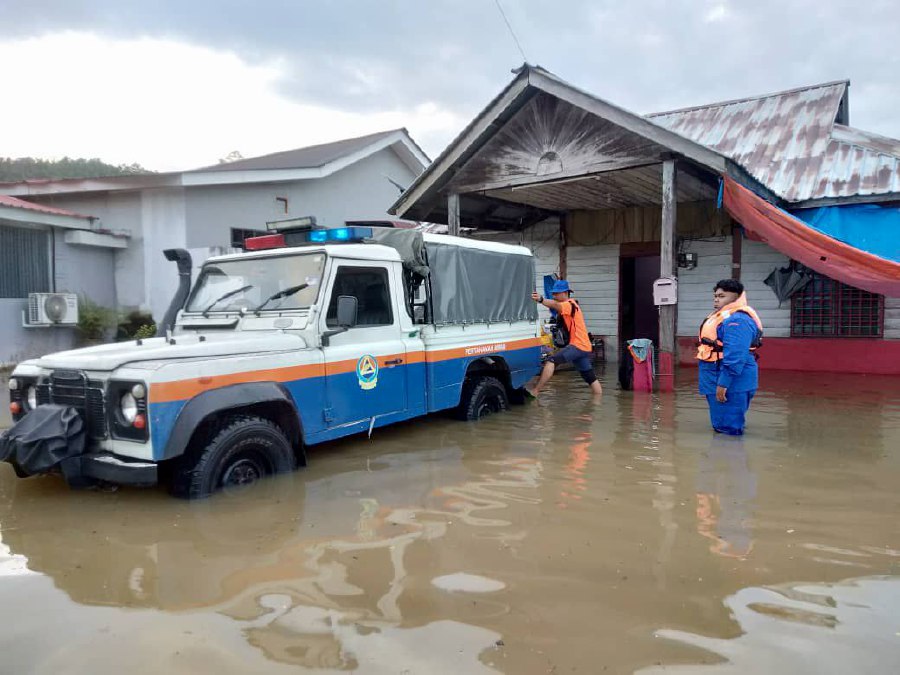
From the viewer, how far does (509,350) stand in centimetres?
743

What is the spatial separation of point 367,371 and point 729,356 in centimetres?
329

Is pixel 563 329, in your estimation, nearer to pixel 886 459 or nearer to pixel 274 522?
pixel 886 459

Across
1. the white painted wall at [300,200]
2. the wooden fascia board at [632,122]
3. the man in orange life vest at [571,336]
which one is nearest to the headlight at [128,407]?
the man in orange life vest at [571,336]

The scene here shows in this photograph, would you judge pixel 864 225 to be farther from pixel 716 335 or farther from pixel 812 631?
pixel 812 631

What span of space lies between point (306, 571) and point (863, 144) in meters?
11.8

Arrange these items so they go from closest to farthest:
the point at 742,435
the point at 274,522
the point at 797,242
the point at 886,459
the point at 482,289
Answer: the point at 274,522
the point at 886,459
the point at 742,435
the point at 482,289
the point at 797,242

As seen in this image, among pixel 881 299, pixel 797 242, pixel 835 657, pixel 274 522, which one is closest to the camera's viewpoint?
pixel 835 657

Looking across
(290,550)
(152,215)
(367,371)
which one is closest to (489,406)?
(367,371)

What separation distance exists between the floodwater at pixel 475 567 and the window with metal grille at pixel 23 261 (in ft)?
24.1

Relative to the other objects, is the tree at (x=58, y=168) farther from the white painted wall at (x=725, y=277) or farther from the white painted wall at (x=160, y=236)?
the white painted wall at (x=725, y=277)

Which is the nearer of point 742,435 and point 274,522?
point 274,522

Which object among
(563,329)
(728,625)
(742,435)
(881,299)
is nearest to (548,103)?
(563,329)

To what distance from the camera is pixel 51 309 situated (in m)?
11.1

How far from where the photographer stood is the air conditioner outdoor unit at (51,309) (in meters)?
11.0
